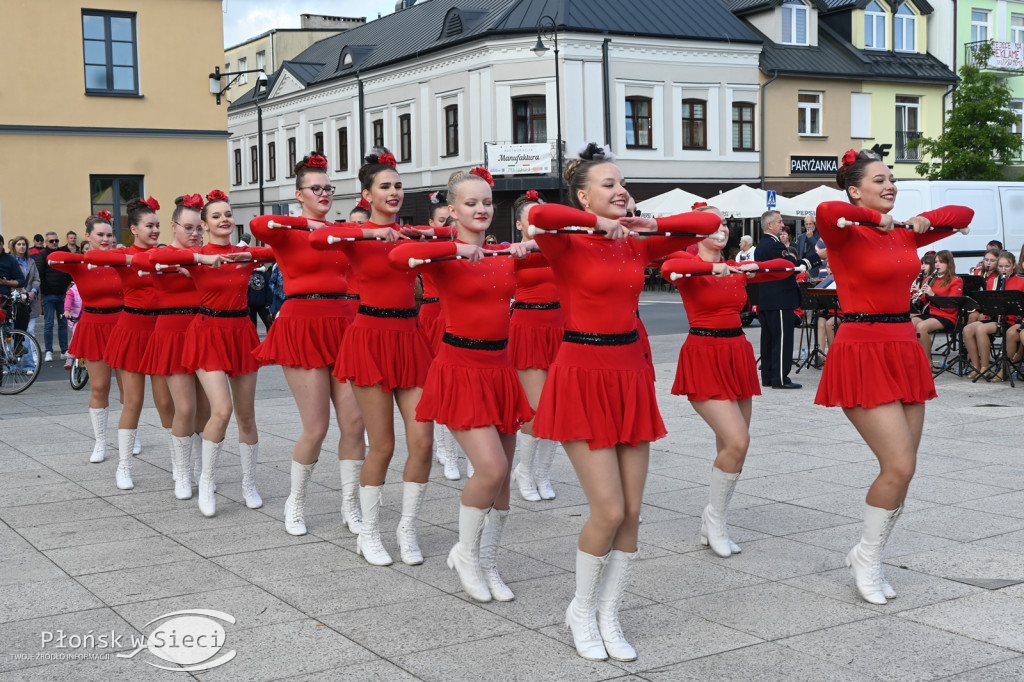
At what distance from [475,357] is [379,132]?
40418 mm

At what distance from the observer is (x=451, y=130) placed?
40844 millimetres

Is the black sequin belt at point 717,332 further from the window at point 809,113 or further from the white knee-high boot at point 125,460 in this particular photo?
the window at point 809,113

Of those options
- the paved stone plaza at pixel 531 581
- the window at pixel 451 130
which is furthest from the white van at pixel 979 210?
the window at pixel 451 130

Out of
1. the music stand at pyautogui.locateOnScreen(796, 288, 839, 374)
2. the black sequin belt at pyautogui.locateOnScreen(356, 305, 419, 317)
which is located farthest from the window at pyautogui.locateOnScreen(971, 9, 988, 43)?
the black sequin belt at pyautogui.locateOnScreen(356, 305, 419, 317)

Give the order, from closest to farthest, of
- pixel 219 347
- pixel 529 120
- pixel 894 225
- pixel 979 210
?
1. pixel 894 225
2. pixel 219 347
3. pixel 979 210
4. pixel 529 120

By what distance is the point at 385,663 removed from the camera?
4.79 meters

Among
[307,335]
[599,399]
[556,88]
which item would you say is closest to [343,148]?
[556,88]

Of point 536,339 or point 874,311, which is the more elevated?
point 874,311

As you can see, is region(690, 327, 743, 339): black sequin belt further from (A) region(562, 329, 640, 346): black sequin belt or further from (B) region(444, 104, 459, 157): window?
(B) region(444, 104, 459, 157): window

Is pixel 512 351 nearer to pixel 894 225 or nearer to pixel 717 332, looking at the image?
pixel 717 332

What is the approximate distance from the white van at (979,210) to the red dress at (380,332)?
56.7 ft

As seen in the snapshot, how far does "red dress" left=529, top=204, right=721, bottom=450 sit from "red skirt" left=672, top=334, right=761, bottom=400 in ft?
4.82

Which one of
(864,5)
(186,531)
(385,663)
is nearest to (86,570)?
(186,531)

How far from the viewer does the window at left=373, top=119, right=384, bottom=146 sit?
147ft
